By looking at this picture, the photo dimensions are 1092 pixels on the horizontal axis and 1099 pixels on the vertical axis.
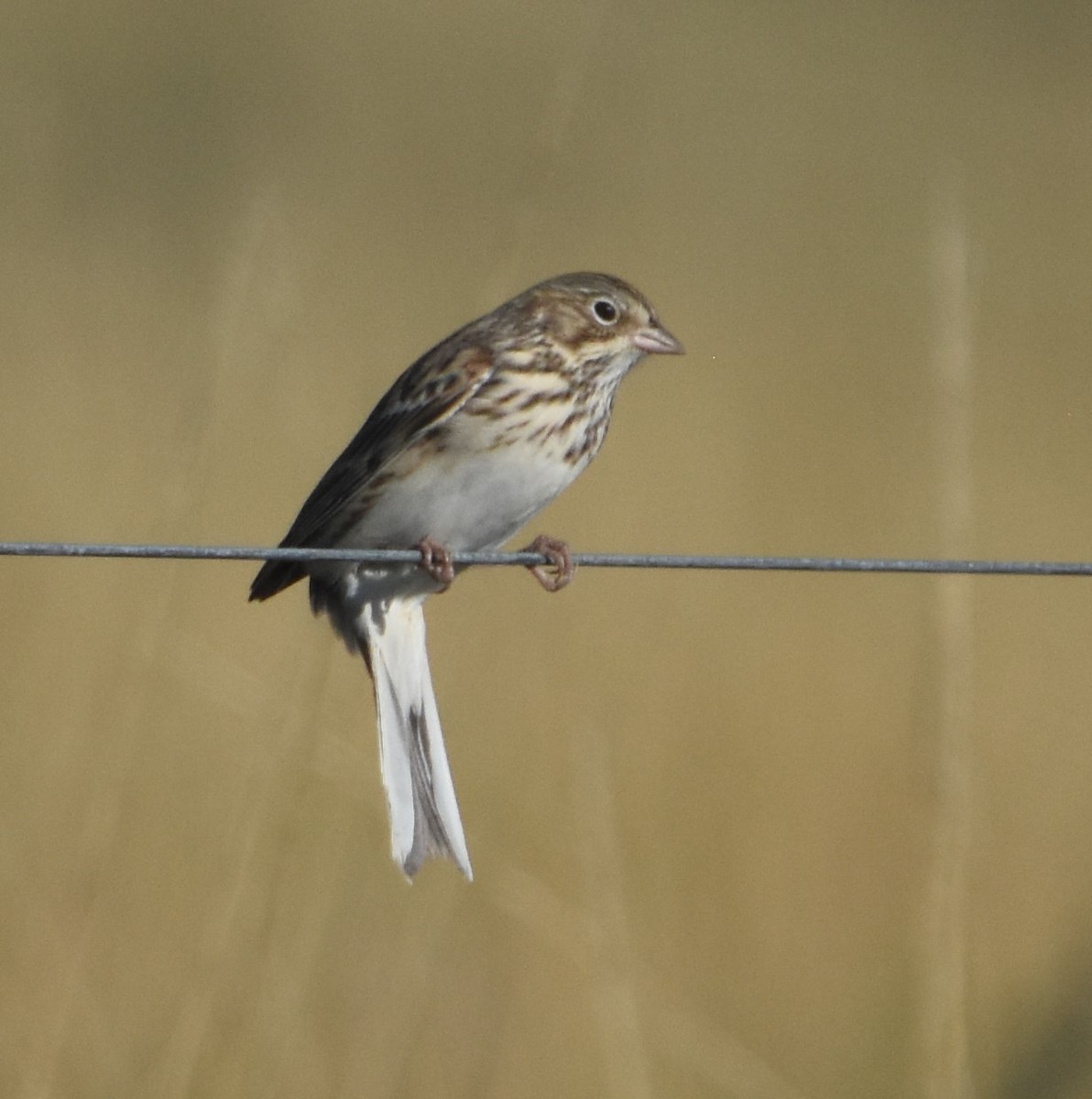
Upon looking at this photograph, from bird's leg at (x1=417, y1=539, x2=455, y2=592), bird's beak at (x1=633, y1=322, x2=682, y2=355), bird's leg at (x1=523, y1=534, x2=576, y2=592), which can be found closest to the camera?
bird's leg at (x1=417, y1=539, x2=455, y2=592)

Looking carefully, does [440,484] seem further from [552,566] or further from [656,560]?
[656,560]

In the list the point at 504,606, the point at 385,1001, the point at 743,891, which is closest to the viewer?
the point at 385,1001

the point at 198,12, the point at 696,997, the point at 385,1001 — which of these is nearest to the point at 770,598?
the point at 696,997

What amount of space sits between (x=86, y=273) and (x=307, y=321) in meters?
0.67

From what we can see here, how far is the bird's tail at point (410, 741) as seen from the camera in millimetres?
4223

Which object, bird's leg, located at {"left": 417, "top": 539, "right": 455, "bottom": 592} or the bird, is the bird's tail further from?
bird's leg, located at {"left": 417, "top": 539, "right": 455, "bottom": 592}

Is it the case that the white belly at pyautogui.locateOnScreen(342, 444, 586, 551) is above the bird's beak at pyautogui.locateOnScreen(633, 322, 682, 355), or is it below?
below

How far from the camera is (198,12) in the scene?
775 cm

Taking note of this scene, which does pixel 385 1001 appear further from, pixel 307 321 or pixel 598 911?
pixel 307 321

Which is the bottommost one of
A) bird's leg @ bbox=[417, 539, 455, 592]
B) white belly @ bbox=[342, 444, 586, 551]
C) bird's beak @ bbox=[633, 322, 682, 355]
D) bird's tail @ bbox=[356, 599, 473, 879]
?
bird's tail @ bbox=[356, 599, 473, 879]

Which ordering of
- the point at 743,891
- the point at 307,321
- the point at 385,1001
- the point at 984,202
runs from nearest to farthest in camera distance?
1. the point at 385,1001
2. the point at 743,891
3. the point at 307,321
4. the point at 984,202

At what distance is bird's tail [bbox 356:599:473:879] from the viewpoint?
4223mm

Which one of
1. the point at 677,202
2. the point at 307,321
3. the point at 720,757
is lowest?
the point at 720,757

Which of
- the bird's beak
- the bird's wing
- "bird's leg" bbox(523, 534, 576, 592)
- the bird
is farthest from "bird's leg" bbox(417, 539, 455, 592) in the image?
the bird's beak
